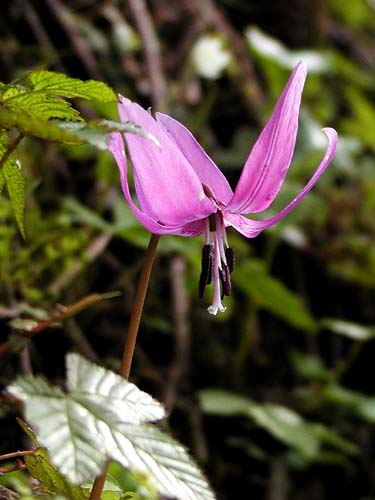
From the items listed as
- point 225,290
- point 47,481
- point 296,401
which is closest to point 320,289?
point 296,401

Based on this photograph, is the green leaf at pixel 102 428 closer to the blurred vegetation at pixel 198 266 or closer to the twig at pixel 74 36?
the blurred vegetation at pixel 198 266

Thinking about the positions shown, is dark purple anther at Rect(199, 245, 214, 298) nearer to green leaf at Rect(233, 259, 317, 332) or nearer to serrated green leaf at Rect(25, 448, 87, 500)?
serrated green leaf at Rect(25, 448, 87, 500)

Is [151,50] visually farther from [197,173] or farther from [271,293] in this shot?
[197,173]

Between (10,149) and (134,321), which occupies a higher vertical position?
(10,149)

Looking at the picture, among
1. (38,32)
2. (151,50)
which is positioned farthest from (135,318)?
(151,50)

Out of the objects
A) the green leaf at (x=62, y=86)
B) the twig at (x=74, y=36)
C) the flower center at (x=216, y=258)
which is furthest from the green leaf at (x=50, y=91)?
the twig at (x=74, y=36)

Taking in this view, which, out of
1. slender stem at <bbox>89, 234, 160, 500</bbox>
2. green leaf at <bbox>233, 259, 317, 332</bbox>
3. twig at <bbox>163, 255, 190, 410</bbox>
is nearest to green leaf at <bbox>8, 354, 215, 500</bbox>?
slender stem at <bbox>89, 234, 160, 500</bbox>

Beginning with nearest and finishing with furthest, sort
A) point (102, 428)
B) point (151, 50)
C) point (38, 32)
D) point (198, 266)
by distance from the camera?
point (102, 428), point (198, 266), point (38, 32), point (151, 50)
